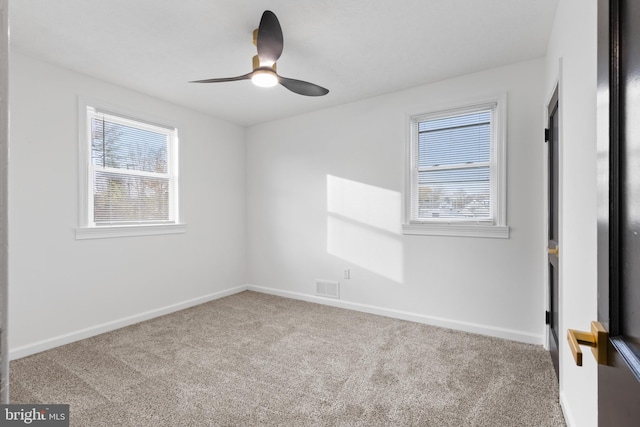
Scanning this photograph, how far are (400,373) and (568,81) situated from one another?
215cm

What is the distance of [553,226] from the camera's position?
8.00ft

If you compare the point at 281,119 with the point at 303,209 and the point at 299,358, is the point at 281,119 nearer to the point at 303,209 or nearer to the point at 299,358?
the point at 303,209

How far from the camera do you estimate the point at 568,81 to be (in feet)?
5.85

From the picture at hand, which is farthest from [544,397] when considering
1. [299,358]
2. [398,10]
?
[398,10]

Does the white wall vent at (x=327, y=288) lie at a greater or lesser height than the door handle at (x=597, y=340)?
lesser

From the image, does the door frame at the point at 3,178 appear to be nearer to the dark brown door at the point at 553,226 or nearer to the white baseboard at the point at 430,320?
the dark brown door at the point at 553,226

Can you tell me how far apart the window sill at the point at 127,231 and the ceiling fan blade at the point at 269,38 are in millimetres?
2333

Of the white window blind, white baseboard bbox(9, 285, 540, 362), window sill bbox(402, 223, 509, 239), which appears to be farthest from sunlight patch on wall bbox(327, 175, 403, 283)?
white baseboard bbox(9, 285, 540, 362)

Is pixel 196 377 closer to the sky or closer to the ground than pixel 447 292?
closer to the ground

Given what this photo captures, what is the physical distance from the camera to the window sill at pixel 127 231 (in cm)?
304

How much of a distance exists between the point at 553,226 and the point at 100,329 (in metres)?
4.12

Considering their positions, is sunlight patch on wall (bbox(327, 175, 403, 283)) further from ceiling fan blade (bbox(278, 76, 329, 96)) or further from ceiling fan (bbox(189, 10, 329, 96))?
ceiling fan (bbox(189, 10, 329, 96))

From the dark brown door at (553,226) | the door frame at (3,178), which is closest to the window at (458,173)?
the dark brown door at (553,226)

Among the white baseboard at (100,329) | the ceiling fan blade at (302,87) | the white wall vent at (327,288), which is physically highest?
the ceiling fan blade at (302,87)
